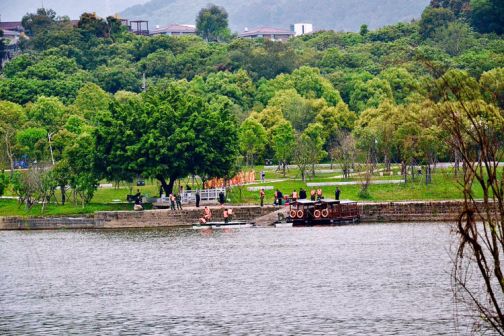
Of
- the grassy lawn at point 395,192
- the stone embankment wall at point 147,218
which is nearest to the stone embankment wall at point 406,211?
the grassy lawn at point 395,192

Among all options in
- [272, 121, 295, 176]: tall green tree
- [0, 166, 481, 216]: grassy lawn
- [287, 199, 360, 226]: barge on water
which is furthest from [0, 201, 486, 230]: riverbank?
[272, 121, 295, 176]: tall green tree

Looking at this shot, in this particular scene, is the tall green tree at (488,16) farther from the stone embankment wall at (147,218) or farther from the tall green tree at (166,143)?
the stone embankment wall at (147,218)

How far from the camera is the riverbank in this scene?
78875 millimetres

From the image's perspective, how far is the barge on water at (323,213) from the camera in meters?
80.1

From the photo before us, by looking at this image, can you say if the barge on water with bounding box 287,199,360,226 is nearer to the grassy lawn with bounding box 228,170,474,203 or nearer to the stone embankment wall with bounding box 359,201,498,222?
the stone embankment wall with bounding box 359,201,498,222

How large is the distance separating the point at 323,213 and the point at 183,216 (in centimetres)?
1021

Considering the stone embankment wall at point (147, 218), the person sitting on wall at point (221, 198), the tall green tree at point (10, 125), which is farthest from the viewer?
the tall green tree at point (10, 125)

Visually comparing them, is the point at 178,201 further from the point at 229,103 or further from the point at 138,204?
the point at 229,103

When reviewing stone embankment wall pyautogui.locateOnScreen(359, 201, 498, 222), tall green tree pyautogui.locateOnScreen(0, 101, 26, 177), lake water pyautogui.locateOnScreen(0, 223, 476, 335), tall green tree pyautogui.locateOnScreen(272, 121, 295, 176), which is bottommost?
lake water pyautogui.locateOnScreen(0, 223, 476, 335)

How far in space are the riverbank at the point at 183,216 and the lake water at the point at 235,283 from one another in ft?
8.26

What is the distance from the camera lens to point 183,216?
8444 centimetres

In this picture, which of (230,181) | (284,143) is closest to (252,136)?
(284,143)

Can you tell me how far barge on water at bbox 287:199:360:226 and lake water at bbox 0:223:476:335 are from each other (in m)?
2.42

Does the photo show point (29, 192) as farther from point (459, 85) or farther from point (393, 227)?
point (459, 85)
